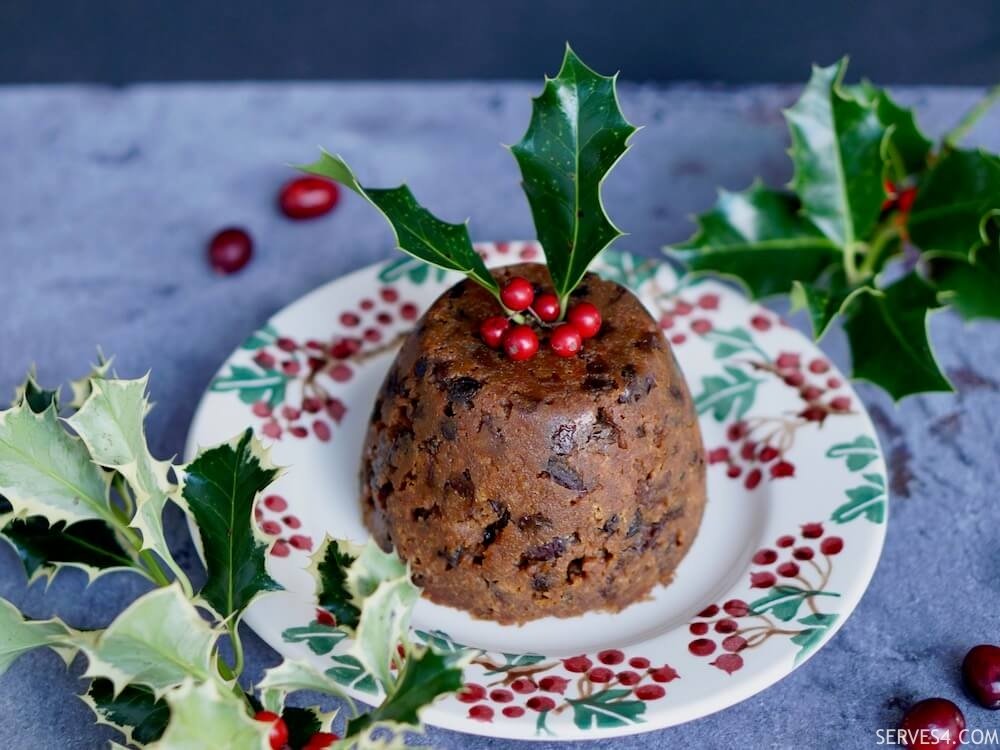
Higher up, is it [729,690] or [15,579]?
[729,690]

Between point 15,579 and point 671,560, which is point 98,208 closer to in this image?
point 15,579

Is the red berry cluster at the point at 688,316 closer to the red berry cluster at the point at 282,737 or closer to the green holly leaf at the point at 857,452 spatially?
the green holly leaf at the point at 857,452

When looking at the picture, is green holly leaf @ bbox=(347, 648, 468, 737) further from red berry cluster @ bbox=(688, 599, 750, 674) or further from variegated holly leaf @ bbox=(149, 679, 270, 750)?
red berry cluster @ bbox=(688, 599, 750, 674)

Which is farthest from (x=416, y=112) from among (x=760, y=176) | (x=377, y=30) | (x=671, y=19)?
(x=760, y=176)

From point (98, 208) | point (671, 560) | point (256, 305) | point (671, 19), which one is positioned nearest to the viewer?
point (671, 560)

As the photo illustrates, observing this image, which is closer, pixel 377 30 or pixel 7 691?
pixel 7 691

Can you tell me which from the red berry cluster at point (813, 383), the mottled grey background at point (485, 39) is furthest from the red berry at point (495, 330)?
the mottled grey background at point (485, 39)

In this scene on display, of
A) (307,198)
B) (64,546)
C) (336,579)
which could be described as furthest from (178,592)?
(307,198)
